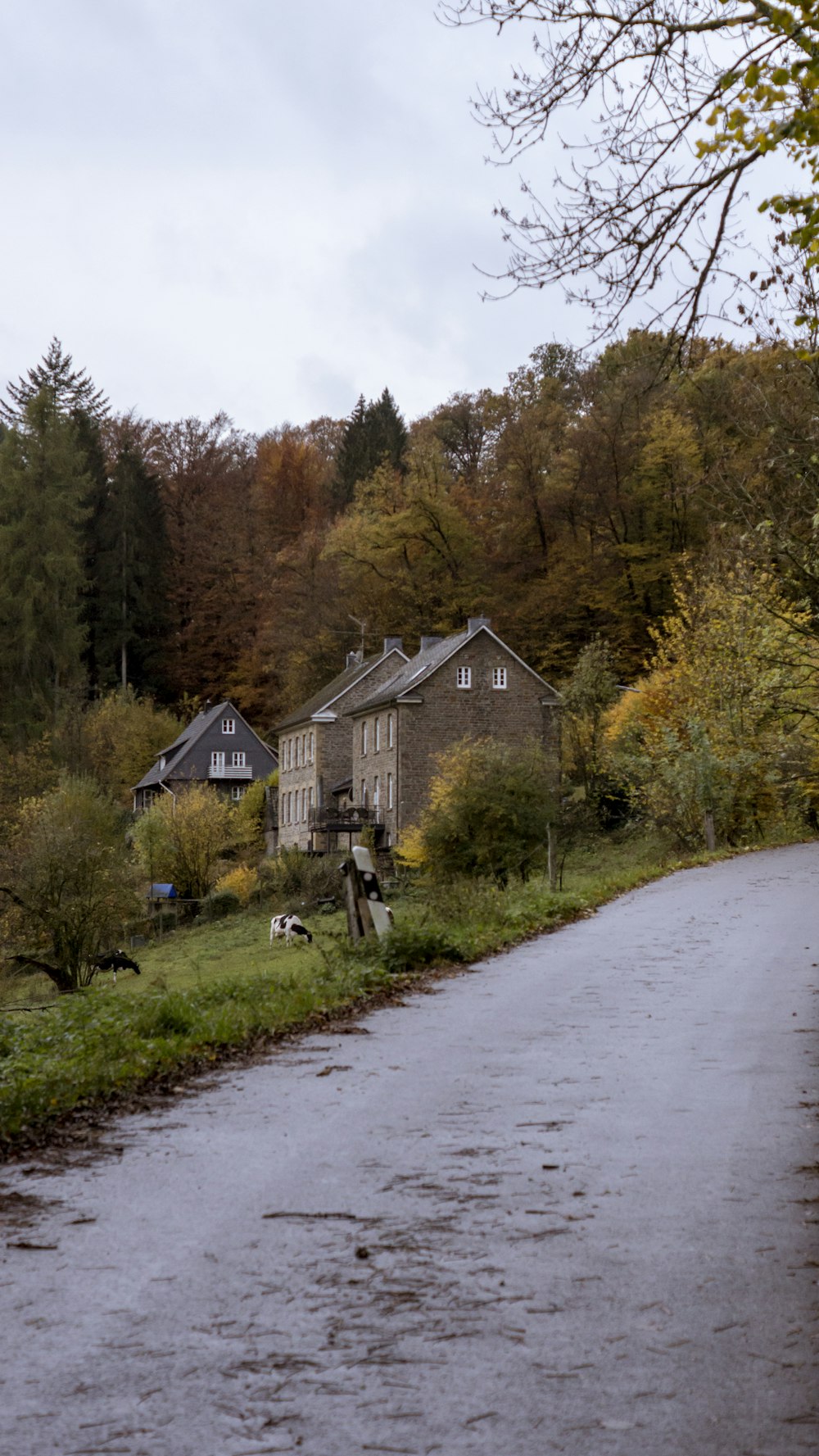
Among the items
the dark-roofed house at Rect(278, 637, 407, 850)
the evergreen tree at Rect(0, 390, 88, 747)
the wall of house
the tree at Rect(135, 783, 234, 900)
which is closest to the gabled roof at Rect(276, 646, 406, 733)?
the dark-roofed house at Rect(278, 637, 407, 850)

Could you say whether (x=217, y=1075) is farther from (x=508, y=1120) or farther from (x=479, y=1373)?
(x=479, y=1373)

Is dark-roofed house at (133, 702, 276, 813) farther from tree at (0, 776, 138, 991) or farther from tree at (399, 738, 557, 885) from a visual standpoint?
tree at (399, 738, 557, 885)

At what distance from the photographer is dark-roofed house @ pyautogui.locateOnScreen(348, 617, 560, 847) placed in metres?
59.8

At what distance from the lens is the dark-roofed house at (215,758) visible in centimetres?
8000

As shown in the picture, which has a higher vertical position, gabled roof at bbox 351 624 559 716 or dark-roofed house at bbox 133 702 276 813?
gabled roof at bbox 351 624 559 716

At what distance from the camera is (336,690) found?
7094 centimetres

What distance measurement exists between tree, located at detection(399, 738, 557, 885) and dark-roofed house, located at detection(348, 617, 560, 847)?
18.4 meters

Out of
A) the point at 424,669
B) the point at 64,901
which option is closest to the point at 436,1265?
the point at 64,901

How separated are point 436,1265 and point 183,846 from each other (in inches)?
2252

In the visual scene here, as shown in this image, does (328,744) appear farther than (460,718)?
Yes

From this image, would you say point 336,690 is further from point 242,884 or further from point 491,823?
point 491,823

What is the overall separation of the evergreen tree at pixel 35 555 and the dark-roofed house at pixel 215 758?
10883mm

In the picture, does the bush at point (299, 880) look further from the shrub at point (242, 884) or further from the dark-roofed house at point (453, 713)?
the dark-roofed house at point (453, 713)

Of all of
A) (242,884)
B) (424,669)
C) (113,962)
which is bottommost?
(113,962)
